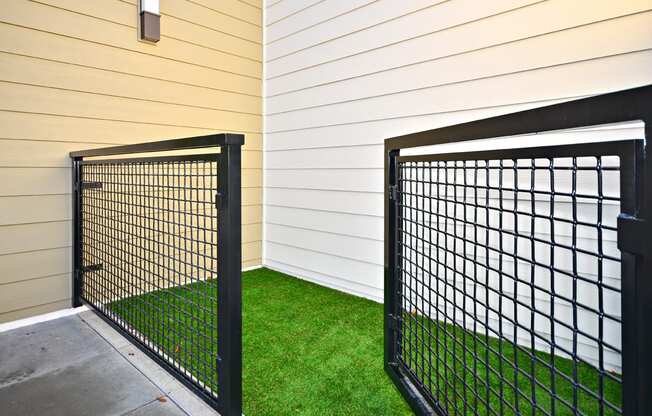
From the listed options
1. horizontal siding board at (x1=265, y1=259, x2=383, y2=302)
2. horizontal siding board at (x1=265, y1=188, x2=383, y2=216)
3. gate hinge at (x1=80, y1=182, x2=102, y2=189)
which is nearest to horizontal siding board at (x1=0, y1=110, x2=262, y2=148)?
gate hinge at (x1=80, y1=182, x2=102, y2=189)

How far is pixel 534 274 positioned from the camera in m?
1.05

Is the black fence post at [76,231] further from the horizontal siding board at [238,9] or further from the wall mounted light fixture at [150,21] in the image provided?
the horizontal siding board at [238,9]

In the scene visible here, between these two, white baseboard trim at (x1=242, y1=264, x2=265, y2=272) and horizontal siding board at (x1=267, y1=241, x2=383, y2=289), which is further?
white baseboard trim at (x1=242, y1=264, x2=265, y2=272)

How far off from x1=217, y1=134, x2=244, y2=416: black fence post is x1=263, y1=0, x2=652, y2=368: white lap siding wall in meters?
1.43

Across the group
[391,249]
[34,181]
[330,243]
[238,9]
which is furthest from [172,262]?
[238,9]

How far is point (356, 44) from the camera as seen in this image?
9.06 ft

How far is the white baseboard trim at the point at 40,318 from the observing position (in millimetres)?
2219

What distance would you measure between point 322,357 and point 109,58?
236cm

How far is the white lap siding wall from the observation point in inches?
70.0

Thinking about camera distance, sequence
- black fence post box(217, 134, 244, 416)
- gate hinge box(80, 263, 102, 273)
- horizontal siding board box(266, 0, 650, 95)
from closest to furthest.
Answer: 1. black fence post box(217, 134, 244, 416)
2. horizontal siding board box(266, 0, 650, 95)
3. gate hinge box(80, 263, 102, 273)

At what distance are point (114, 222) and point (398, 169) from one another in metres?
1.67

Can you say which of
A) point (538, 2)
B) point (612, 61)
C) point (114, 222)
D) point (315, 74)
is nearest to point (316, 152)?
point (315, 74)

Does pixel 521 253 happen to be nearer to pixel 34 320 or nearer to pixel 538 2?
pixel 538 2

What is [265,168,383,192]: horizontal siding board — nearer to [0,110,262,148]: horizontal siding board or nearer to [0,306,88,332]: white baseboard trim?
[0,110,262,148]: horizontal siding board
